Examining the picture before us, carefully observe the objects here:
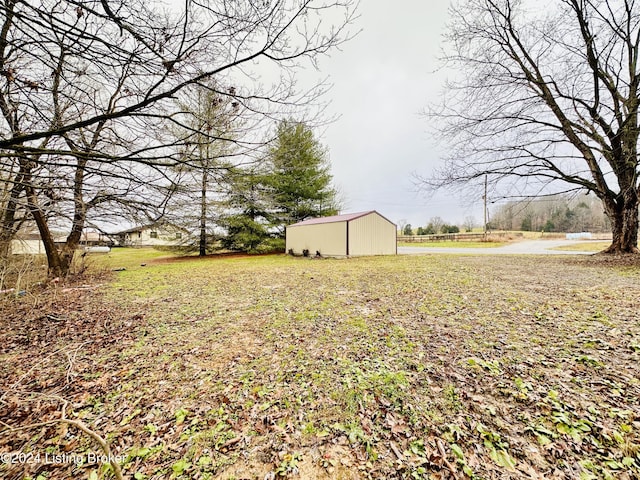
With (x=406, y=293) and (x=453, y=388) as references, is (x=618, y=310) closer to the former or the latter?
(x=406, y=293)

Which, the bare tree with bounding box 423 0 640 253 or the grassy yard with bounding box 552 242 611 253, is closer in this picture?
the bare tree with bounding box 423 0 640 253

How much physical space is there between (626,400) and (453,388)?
1.09m

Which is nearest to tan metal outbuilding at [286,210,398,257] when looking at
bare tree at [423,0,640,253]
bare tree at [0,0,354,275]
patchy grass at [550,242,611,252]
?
bare tree at [423,0,640,253]

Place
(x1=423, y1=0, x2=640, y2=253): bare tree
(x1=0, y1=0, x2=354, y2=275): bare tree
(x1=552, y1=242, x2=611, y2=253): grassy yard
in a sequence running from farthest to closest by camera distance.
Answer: (x1=552, y1=242, x2=611, y2=253): grassy yard
(x1=423, y1=0, x2=640, y2=253): bare tree
(x1=0, y1=0, x2=354, y2=275): bare tree

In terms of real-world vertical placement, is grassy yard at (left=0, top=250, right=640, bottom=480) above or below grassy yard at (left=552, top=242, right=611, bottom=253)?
below

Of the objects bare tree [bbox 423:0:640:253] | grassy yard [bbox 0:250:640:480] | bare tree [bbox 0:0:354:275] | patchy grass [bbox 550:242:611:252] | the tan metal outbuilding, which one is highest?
bare tree [bbox 423:0:640:253]

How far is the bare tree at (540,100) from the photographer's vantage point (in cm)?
774

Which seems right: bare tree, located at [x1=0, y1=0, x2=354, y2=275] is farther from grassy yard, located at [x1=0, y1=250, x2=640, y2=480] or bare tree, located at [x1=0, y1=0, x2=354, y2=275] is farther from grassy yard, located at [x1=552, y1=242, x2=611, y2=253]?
grassy yard, located at [x1=552, y1=242, x2=611, y2=253]

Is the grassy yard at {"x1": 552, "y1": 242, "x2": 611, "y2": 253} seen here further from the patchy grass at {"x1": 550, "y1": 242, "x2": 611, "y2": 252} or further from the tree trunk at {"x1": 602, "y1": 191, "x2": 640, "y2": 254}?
the tree trunk at {"x1": 602, "y1": 191, "x2": 640, "y2": 254}

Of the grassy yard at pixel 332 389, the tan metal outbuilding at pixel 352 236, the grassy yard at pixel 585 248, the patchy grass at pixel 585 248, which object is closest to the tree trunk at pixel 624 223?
the grassy yard at pixel 585 248

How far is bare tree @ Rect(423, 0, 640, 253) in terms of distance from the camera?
7.74 meters

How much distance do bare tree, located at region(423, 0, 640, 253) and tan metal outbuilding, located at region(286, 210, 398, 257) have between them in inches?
157

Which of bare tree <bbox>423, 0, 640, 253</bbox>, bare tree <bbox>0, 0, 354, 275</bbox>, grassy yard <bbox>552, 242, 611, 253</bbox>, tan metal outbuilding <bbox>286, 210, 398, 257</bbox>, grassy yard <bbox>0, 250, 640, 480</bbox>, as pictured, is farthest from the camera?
grassy yard <bbox>552, 242, 611, 253</bbox>

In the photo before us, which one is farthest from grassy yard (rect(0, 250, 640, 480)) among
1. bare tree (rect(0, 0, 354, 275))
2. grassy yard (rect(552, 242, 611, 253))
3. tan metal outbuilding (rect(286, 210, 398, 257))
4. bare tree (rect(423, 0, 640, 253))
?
grassy yard (rect(552, 242, 611, 253))
